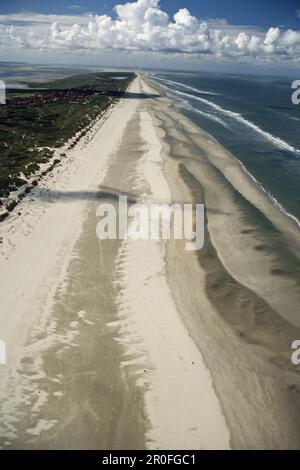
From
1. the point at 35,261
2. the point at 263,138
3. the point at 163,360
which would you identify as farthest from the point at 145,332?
the point at 263,138

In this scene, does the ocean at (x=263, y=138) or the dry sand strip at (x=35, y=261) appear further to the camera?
the ocean at (x=263, y=138)

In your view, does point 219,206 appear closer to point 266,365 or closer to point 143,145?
point 266,365

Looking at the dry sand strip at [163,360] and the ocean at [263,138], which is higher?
the ocean at [263,138]

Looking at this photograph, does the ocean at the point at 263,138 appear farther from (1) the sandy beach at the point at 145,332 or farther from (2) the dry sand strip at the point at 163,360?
(2) the dry sand strip at the point at 163,360

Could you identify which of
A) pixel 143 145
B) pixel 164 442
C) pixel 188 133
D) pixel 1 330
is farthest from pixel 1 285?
pixel 188 133

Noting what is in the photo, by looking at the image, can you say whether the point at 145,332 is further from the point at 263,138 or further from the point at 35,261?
the point at 263,138

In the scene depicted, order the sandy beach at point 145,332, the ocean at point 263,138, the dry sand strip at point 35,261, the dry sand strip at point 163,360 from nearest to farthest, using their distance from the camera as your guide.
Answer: the dry sand strip at point 163,360 < the sandy beach at point 145,332 < the dry sand strip at point 35,261 < the ocean at point 263,138

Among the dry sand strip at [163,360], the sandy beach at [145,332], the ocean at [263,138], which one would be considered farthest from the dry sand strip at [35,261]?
the ocean at [263,138]

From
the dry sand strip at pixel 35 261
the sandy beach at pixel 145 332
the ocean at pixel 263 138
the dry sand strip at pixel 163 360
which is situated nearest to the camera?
the dry sand strip at pixel 163 360

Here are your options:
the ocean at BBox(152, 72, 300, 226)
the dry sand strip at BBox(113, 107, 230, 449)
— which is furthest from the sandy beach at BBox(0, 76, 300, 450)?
the ocean at BBox(152, 72, 300, 226)
